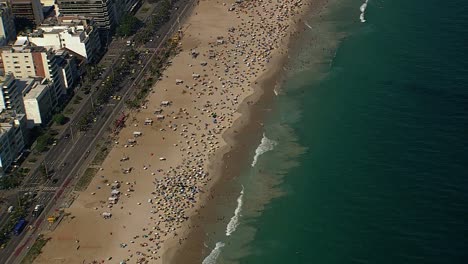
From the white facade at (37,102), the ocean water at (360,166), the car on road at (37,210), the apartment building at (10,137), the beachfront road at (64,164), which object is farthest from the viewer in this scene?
the white facade at (37,102)

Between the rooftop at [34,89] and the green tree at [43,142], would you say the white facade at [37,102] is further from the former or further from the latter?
the green tree at [43,142]

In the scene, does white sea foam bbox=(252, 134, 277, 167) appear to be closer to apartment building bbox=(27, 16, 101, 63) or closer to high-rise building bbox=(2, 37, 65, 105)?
high-rise building bbox=(2, 37, 65, 105)

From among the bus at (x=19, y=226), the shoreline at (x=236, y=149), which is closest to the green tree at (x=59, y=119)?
the bus at (x=19, y=226)

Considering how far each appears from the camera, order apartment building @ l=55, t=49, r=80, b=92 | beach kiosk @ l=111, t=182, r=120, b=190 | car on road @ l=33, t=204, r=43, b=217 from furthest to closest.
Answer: apartment building @ l=55, t=49, r=80, b=92 → beach kiosk @ l=111, t=182, r=120, b=190 → car on road @ l=33, t=204, r=43, b=217

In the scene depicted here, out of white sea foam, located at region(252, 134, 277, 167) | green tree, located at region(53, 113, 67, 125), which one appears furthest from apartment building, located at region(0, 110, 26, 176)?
white sea foam, located at region(252, 134, 277, 167)

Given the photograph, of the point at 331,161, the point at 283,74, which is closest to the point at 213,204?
the point at 331,161

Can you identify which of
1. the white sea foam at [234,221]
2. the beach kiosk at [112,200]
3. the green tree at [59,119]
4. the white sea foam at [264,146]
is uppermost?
the white sea foam at [264,146]
